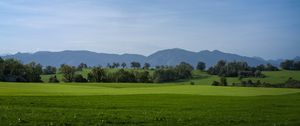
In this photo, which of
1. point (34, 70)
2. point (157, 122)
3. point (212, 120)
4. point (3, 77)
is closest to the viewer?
point (157, 122)

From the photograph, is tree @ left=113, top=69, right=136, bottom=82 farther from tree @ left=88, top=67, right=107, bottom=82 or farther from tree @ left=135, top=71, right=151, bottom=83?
tree @ left=88, top=67, right=107, bottom=82

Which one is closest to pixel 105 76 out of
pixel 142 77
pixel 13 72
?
pixel 142 77

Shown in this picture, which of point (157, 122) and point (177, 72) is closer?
point (157, 122)

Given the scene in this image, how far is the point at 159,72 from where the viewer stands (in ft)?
622

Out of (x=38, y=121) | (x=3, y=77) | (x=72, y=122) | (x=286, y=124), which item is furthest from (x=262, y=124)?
(x=3, y=77)

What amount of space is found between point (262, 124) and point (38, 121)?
1356 centimetres

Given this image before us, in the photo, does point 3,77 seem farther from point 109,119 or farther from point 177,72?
point 109,119

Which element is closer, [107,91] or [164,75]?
[107,91]

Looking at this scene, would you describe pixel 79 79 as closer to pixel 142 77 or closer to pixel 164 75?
pixel 142 77

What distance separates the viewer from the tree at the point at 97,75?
173 m

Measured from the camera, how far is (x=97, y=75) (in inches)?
6855

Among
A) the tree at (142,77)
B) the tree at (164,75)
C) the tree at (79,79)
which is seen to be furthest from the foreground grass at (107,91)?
the tree at (164,75)

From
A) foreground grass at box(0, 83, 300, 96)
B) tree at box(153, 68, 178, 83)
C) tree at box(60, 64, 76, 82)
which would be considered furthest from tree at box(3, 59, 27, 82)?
foreground grass at box(0, 83, 300, 96)

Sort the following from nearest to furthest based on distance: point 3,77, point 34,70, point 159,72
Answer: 1. point 3,77
2. point 34,70
3. point 159,72
